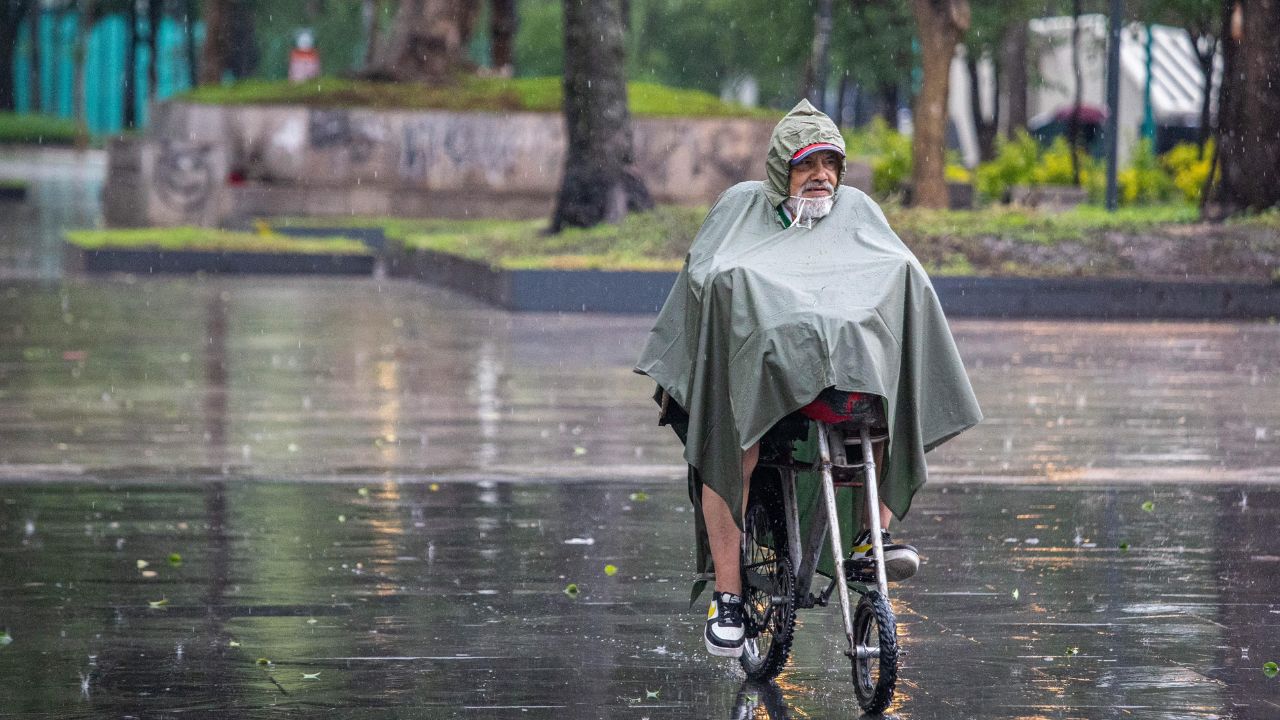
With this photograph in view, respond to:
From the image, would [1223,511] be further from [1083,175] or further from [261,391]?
[1083,175]

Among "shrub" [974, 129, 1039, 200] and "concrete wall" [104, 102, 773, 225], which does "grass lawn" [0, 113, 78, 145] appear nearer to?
"concrete wall" [104, 102, 773, 225]

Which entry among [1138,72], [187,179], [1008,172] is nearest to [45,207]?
[187,179]

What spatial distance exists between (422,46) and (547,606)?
86.8 feet

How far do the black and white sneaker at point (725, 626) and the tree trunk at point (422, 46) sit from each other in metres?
27.1

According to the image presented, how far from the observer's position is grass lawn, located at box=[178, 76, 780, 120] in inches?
1213

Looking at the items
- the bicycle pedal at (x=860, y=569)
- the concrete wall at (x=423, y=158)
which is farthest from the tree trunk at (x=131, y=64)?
the bicycle pedal at (x=860, y=569)

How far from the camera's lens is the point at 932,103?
2700cm

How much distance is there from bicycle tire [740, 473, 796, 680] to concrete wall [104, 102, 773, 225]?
78.9 ft

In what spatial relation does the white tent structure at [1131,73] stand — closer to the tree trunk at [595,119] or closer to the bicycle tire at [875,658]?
the tree trunk at [595,119]

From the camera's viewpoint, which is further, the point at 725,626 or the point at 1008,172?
the point at 1008,172

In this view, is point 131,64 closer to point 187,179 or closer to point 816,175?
point 187,179

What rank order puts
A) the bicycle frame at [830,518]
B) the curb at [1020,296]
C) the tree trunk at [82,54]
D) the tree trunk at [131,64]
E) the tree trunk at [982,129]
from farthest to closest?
1. the tree trunk at [131,64]
2. the tree trunk at [82,54]
3. the tree trunk at [982,129]
4. the curb at [1020,296]
5. the bicycle frame at [830,518]

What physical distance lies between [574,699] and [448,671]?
0.50 meters

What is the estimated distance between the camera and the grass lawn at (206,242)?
23.6 meters
